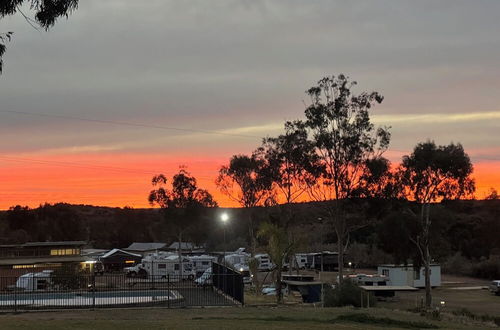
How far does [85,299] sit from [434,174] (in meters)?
29.9

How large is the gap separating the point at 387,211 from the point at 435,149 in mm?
6563

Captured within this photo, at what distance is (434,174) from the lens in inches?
1897

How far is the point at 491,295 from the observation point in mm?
55500

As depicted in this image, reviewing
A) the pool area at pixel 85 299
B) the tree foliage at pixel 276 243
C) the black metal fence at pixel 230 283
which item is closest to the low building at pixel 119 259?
the black metal fence at pixel 230 283

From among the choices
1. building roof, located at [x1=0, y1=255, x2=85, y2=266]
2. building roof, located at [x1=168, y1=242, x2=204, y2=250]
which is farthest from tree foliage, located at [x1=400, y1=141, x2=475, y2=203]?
building roof, located at [x1=168, y1=242, x2=204, y2=250]

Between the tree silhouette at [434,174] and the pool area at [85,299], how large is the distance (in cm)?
2204

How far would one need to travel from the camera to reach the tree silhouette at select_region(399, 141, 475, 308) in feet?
156

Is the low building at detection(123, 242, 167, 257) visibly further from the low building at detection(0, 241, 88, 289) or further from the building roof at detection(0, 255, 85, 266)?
the building roof at detection(0, 255, 85, 266)

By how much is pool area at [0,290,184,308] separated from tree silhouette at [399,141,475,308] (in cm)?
2204

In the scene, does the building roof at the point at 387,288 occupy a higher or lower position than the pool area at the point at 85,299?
lower

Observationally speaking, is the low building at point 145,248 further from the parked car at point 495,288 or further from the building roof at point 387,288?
the parked car at point 495,288

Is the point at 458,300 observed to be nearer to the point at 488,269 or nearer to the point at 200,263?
the point at 200,263

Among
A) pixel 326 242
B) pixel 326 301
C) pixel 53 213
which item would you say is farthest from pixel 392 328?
pixel 53 213

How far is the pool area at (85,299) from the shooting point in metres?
Answer: 30.7
